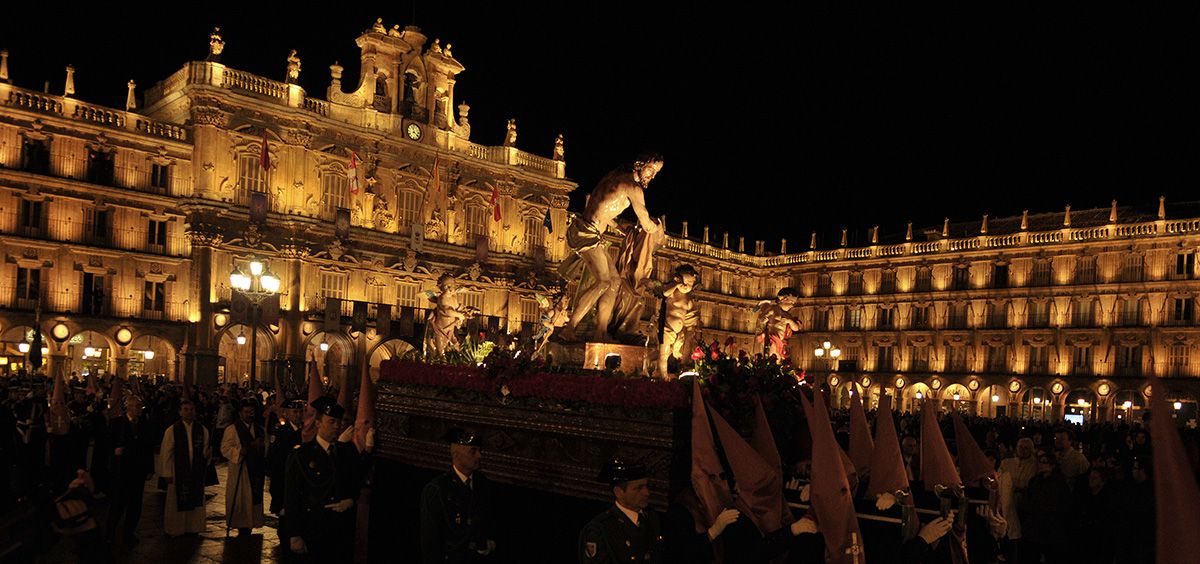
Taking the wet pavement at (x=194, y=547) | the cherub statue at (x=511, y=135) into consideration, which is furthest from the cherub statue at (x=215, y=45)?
the wet pavement at (x=194, y=547)

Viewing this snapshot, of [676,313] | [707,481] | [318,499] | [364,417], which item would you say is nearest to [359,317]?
[364,417]

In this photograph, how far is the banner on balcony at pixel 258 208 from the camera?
118ft

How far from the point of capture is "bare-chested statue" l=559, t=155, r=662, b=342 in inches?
442

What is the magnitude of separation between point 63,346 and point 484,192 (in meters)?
18.7

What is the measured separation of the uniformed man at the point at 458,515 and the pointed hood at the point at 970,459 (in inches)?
165

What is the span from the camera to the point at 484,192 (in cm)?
4556

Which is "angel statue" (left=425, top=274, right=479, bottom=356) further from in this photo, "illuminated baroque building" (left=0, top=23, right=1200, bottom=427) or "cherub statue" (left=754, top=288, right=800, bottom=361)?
"illuminated baroque building" (left=0, top=23, right=1200, bottom=427)

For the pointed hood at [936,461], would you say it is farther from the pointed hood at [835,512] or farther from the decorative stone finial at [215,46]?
the decorative stone finial at [215,46]

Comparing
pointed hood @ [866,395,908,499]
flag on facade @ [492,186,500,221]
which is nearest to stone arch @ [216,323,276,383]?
flag on facade @ [492,186,500,221]

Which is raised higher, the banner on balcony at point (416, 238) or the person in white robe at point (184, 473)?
the banner on balcony at point (416, 238)

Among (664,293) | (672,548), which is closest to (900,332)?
(664,293)

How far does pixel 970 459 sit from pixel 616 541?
4368 mm

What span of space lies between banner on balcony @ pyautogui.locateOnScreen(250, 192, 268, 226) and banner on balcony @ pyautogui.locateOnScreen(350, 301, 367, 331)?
4.63 meters

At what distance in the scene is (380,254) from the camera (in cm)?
4172
